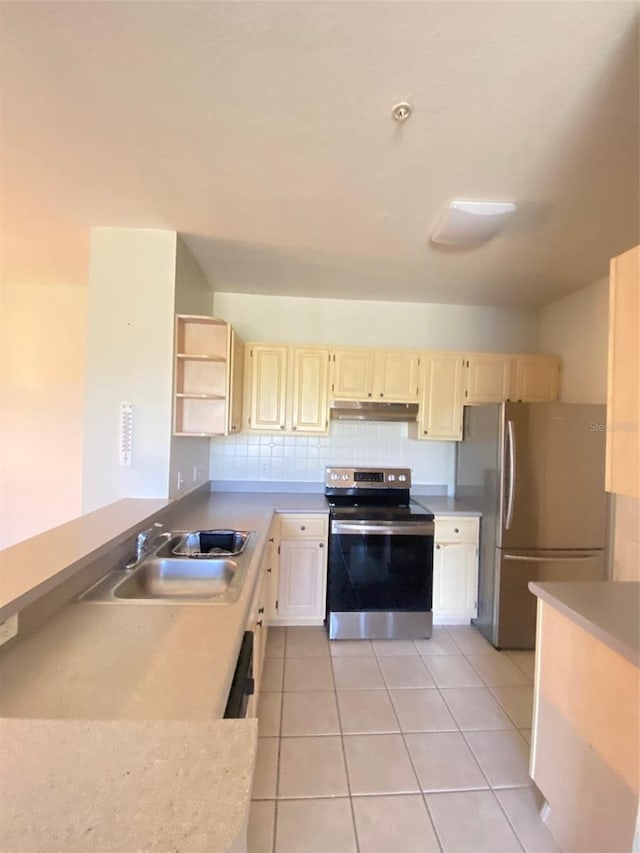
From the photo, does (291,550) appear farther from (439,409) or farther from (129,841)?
(129,841)

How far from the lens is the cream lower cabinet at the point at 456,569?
2.86 meters

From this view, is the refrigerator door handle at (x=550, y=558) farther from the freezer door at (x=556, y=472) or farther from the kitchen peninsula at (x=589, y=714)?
the kitchen peninsula at (x=589, y=714)

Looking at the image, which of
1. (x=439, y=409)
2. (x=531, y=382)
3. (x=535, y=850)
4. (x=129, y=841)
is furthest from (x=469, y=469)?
(x=129, y=841)

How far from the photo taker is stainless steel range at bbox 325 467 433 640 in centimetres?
271

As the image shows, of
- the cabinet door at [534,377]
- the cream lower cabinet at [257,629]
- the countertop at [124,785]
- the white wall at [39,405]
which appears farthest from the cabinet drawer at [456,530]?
the white wall at [39,405]

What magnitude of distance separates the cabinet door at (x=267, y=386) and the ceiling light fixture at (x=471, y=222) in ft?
4.60

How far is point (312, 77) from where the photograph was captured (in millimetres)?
1190

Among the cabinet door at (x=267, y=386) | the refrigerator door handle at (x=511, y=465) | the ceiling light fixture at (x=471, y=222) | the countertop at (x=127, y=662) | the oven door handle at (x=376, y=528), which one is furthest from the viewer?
the cabinet door at (x=267, y=386)

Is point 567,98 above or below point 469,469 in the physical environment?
above

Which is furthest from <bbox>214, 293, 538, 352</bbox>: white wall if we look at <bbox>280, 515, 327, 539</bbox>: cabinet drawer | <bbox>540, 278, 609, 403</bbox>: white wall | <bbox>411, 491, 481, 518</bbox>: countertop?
<bbox>280, 515, 327, 539</bbox>: cabinet drawer

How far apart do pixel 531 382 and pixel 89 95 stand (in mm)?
3209

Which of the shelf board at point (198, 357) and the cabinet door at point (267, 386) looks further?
the cabinet door at point (267, 386)

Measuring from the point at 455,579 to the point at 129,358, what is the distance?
266 centimetres

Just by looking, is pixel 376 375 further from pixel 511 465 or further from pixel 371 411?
pixel 511 465
